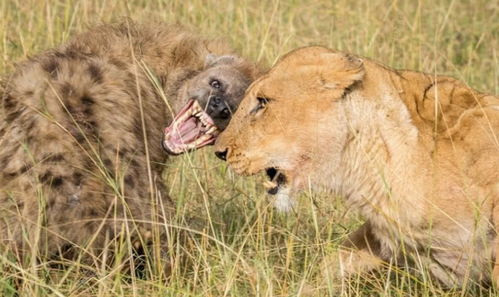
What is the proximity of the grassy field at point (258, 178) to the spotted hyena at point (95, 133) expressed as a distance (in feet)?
0.58

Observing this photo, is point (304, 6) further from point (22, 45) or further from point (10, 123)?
point (10, 123)

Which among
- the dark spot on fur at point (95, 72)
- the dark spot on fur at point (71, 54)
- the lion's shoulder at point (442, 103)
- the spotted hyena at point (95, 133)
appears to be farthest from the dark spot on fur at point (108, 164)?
the lion's shoulder at point (442, 103)

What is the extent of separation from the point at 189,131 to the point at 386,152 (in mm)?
1450

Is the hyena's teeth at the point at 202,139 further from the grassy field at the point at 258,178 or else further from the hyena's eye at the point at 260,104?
the hyena's eye at the point at 260,104

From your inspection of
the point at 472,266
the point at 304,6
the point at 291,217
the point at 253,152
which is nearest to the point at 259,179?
the point at 291,217

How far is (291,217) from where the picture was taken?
18.2ft

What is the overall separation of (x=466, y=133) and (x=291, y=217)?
4.43 ft

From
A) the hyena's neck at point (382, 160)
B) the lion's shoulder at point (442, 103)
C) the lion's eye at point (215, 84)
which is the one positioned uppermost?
A: the lion's shoulder at point (442, 103)

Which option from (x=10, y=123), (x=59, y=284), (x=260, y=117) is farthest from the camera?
(x=10, y=123)

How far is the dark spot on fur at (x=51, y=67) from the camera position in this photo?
5166 mm

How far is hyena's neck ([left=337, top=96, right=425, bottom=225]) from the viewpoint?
436 centimetres

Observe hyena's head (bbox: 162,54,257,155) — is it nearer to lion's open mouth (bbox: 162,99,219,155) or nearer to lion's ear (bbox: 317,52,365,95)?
lion's open mouth (bbox: 162,99,219,155)

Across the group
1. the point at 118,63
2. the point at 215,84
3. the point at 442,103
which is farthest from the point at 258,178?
the point at 442,103

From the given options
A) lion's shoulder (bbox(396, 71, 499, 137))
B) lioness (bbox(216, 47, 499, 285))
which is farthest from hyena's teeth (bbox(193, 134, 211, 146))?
lion's shoulder (bbox(396, 71, 499, 137))
